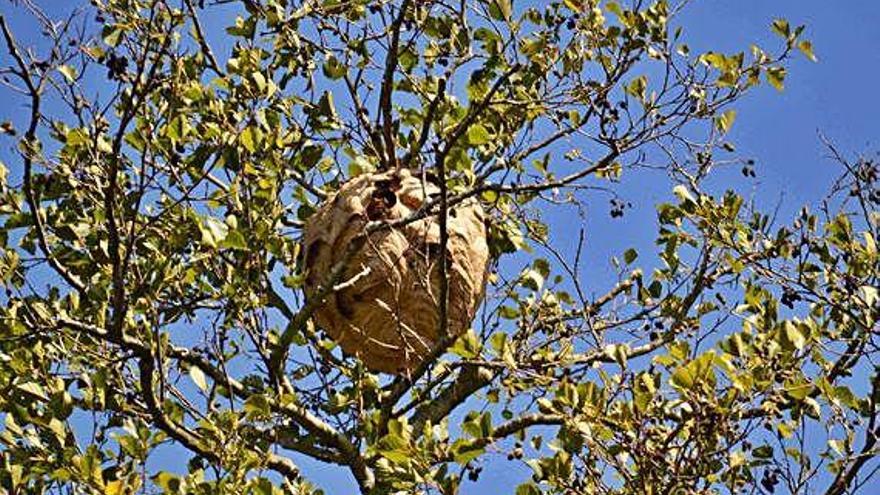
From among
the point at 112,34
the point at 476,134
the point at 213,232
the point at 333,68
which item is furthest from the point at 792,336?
the point at 112,34

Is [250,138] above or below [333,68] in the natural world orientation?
below

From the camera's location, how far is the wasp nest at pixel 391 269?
4.76 metres

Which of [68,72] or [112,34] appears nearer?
[68,72]

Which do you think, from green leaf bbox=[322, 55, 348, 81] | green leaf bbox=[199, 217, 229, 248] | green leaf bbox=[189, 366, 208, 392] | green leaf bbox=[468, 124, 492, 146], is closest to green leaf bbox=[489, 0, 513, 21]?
green leaf bbox=[468, 124, 492, 146]

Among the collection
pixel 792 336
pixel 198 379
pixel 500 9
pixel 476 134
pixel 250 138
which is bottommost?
pixel 792 336

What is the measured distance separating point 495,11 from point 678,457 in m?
1.92

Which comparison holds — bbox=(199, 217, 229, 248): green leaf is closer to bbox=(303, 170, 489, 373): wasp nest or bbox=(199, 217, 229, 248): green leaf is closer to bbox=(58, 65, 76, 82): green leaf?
bbox=(303, 170, 489, 373): wasp nest

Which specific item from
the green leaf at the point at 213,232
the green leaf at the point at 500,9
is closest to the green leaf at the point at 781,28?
the green leaf at the point at 500,9

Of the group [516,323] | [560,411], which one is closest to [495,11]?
[516,323]

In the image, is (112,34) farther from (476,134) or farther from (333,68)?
(476,134)

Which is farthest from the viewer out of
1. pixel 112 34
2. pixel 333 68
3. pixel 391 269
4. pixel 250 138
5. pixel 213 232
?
pixel 333 68

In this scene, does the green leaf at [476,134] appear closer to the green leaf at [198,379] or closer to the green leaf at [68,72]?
the green leaf at [198,379]

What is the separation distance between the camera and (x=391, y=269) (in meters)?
4.71

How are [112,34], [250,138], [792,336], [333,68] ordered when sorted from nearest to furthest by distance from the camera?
[792,336] → [250,138] → [112,34] → [333,68]
